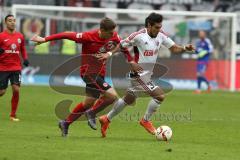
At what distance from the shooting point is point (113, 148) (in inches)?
442

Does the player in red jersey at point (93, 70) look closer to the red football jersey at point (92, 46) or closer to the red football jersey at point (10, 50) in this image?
the red football jersey at point (92, 46)

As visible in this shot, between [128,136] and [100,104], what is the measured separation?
0.79 meters

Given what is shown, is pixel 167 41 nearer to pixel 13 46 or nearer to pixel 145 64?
pixel 145 64

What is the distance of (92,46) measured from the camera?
1309 centimetres

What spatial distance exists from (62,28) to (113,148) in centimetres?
1973

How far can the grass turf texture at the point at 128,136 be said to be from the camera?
10586 millimetres

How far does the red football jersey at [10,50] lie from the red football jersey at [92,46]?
11.9 feet

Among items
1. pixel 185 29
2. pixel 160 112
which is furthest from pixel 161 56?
pixel 160 112

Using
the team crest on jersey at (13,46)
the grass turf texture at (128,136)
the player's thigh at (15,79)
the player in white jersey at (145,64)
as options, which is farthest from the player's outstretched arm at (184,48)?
the team crest on jersey at (13,46)

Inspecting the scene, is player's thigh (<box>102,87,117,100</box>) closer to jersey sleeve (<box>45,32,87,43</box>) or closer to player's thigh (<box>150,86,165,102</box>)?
player's thigh (<box>150,86,165,102</box>)

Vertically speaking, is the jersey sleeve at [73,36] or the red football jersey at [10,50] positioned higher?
the jersey sleeve at [73,36]

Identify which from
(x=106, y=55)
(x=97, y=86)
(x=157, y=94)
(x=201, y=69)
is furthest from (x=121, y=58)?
(x=106, y=55)

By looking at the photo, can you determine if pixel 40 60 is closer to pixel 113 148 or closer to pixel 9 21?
pixel 9 21

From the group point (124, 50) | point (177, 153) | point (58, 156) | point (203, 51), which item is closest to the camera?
point (58, 156)
